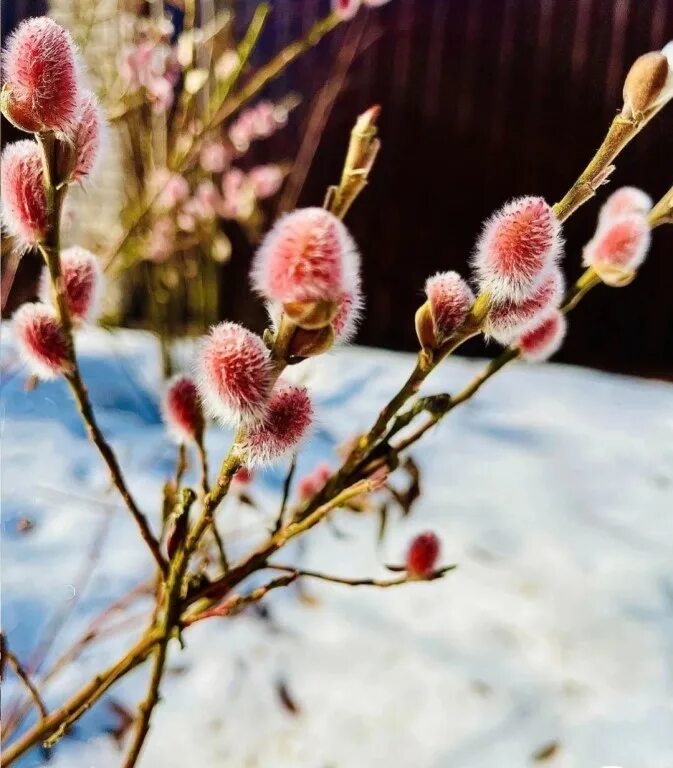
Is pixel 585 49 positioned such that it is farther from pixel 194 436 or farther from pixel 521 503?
pixel 194 436

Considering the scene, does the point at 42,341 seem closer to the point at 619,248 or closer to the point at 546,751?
the point at 619,248

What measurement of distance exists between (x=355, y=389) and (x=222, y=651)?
65.1 inches

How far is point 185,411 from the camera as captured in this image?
25.3 inches

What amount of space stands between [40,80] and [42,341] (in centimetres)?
20

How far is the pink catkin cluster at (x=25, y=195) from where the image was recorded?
1.48ft

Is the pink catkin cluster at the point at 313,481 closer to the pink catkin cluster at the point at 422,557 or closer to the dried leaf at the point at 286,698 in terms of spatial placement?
the pink catkin cluster at the point at 422,557

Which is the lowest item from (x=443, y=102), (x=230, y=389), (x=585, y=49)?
(x=230, y=389)

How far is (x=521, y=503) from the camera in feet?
6.78

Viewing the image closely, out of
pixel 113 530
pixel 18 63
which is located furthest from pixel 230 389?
pixel 113 530

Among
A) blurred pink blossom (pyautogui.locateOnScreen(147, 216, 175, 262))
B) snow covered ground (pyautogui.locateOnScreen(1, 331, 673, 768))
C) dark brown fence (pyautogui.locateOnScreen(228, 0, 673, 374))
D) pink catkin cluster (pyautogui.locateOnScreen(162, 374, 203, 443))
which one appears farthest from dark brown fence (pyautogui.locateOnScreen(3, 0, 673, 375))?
pink catkin cluster (pyautogui.locateOnScreen(162, 374, 203, 443))

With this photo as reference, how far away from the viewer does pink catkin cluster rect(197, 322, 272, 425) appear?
15.8 inches

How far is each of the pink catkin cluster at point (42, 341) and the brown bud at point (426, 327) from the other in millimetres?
263

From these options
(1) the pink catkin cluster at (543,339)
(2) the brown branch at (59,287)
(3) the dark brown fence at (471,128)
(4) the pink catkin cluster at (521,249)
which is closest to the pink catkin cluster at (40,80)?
(2) the brown branch at (59,287)

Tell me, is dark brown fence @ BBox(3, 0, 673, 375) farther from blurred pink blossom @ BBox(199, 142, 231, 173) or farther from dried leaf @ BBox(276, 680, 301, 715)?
dried leaf @ BBox(276, 680, 301, 715)
